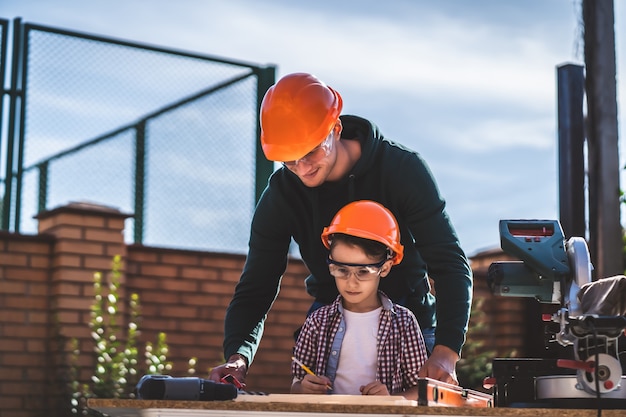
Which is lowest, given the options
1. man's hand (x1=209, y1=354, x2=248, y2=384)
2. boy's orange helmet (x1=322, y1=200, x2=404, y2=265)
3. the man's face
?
man's hand (x1=209, y1=354, x2=248, y2=384)

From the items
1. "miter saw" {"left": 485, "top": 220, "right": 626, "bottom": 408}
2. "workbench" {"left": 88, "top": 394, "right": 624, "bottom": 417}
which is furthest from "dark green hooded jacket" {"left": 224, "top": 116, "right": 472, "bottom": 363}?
"workbench" {"left": 88, "top": 394, "right": 624, "bottom": 417}

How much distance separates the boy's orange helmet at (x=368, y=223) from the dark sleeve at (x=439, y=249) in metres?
0.06

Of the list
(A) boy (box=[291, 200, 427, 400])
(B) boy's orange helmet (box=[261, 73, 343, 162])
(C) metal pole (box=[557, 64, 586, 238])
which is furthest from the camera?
(C) metal pole (box=[557, 64, 586, 238])

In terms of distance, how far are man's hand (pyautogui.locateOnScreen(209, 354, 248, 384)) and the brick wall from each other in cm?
385

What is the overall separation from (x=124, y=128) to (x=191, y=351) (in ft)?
5.22

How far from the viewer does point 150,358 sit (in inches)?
288

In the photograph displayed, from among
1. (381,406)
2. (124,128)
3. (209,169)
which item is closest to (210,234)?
(209,169)

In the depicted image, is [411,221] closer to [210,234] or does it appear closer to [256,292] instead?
[256,292]

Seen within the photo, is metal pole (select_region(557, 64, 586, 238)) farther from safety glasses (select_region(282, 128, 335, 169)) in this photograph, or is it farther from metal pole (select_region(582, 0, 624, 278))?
safety glasses (select_region(282, 128, 335, 169))

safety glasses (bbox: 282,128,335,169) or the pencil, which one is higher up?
safety glasses (bbox: 282,128,335,169)

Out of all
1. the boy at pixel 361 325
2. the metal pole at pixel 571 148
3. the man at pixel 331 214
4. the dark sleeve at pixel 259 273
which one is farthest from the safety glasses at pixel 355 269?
the metal pole at pixel 571 148

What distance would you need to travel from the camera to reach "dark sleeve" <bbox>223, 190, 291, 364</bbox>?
3.73 meters

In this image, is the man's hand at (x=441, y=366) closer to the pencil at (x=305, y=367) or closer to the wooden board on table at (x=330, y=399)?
the pencil at (x=305, y=367)

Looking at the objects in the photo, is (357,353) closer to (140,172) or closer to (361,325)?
A: (361,325)
